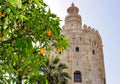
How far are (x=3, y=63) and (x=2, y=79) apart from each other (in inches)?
17.0

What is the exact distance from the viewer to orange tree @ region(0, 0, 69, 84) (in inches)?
201

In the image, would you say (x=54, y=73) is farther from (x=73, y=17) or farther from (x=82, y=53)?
(x=73, y=17)

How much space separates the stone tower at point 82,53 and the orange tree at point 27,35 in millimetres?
40859

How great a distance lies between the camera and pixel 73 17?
53719mm

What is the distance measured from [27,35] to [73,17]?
1891 inches

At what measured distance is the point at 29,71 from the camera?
801 centimetres

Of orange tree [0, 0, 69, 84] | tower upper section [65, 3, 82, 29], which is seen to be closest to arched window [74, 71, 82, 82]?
tower upper section [65, 3, 82, 29]

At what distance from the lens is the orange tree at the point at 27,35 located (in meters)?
5.11

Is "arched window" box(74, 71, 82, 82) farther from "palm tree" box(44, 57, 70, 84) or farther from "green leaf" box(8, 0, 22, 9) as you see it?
"green leaf" box(8, 0, 22, 9)

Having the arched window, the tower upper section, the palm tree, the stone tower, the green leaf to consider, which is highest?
the tower upper section

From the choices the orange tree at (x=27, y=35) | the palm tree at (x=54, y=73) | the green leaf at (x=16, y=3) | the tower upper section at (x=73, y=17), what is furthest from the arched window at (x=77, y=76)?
the green leaf at (x=16, y=3)

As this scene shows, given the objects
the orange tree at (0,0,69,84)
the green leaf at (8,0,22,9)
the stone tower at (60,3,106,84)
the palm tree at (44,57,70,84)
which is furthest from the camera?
the stone tower at (60,3,106,84)

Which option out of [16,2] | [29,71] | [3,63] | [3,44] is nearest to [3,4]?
[16,2]

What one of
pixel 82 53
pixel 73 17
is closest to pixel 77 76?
pixel 82 53
